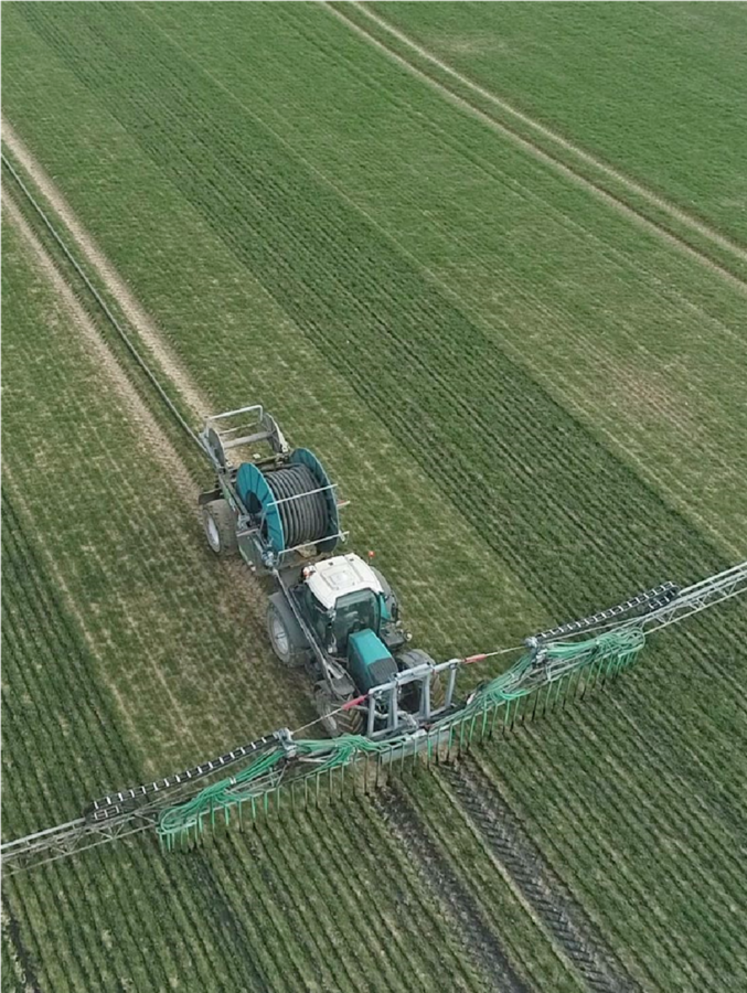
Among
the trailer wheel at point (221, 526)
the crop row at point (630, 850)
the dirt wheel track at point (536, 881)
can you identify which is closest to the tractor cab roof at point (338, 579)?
the trailer wheel at point (221, 526)

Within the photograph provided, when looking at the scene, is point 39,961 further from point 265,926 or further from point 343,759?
point 343,759

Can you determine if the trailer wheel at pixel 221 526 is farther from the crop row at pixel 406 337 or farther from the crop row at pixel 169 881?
the crop row at pixel 406 337

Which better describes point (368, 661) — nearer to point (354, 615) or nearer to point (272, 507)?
point (354, 615)

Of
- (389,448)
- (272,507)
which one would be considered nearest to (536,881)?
(272,507)

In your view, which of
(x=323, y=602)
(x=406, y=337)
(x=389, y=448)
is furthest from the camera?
(x=406, y=337)

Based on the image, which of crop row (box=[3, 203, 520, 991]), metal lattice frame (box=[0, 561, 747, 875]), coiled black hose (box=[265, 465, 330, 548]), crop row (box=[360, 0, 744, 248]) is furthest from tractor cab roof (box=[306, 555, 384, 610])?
crop row (box=[360, 0, 744, 248])

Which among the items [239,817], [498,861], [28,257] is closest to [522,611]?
[498,861]

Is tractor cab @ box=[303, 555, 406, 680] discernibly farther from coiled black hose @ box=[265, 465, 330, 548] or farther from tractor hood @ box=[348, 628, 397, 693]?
coiled black hose @ box=[265, 465, 330, 548]
